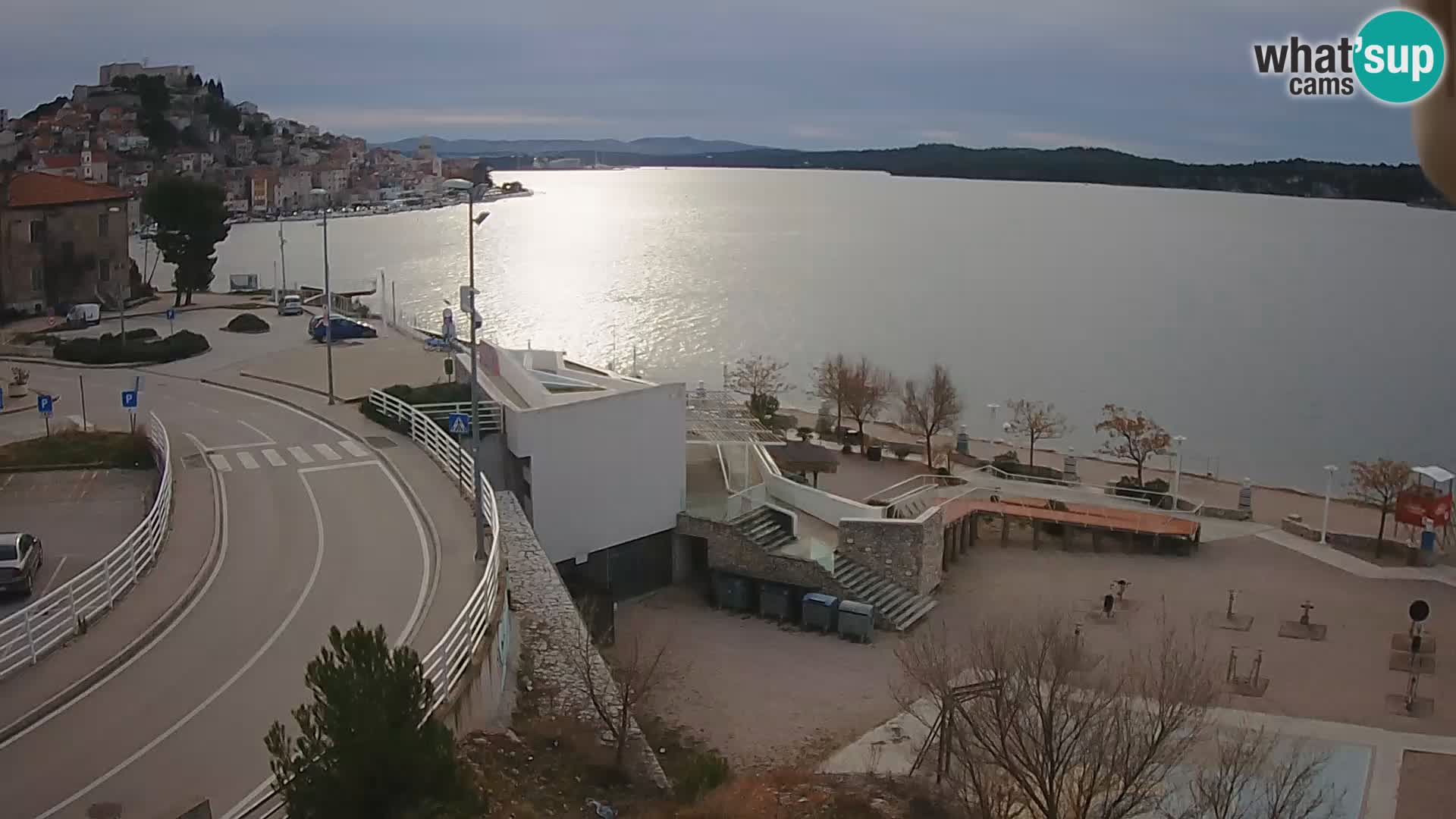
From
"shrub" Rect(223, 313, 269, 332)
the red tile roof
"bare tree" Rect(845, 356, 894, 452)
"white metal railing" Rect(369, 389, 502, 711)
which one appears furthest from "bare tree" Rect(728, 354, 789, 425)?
the red tile roof

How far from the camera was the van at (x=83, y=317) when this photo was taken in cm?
4425

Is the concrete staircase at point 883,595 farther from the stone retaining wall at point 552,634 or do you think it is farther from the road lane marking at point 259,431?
the road lane marking at point 259,431

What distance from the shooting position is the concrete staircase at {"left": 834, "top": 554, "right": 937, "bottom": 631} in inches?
965

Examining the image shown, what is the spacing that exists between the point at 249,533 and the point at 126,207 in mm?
40383

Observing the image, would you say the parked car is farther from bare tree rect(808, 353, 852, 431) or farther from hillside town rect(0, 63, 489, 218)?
hillside town rect(0, 63, 489, 218)

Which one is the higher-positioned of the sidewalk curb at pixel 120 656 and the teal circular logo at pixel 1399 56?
the teal circular logo at pixel 1399 56

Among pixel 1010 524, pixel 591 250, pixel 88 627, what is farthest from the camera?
pixel 591 250

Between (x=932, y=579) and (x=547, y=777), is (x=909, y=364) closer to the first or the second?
(x=932, y=579)

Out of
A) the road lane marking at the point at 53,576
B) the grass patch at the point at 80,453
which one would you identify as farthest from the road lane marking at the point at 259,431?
the road lane marking at the point at 53,576

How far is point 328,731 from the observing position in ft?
29.8

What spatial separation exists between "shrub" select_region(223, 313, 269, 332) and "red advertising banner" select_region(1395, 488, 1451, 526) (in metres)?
38.2

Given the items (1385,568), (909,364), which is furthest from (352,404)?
(909,364)

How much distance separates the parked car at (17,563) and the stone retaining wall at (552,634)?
7.10 metres

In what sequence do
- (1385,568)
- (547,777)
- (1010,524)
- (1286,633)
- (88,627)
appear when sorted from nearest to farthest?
(547,777)
(88,627)
(1286,633)
(1385,568)
(1010,524)
